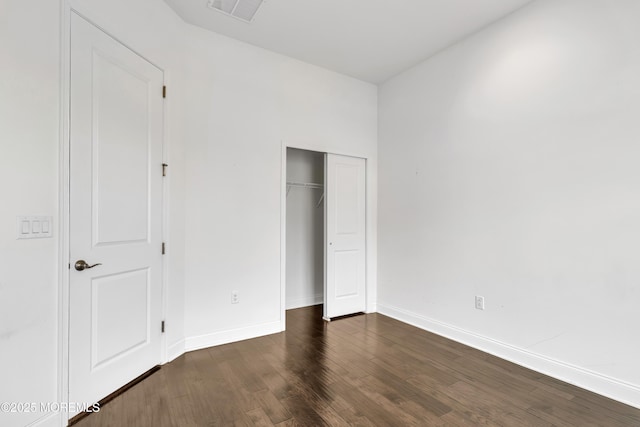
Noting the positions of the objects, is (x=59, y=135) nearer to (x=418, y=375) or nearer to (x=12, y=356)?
(x=12, y=356)

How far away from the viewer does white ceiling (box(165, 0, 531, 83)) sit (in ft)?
8.95

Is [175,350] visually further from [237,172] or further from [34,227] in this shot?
[237,172]

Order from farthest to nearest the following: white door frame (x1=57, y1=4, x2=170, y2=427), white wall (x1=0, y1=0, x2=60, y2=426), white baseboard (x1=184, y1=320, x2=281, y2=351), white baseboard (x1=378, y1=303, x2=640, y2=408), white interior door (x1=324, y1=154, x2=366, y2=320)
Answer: white interior door (x1=324, y1=154, x2=366, y2=320), white baseboard (x1=184, y1=320, x2=281, y2=351), white baseboard (x1=378, y1=303, x2=640, y2=408), white door frame (x1=57, y1=4, x2=170, y2=427), white wall (x1=0, y1=0, x2=60, y2=426)

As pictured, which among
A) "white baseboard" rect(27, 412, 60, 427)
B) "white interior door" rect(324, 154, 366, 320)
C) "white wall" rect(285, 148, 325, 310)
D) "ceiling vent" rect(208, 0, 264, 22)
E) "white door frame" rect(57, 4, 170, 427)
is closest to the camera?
"white baseboard" rect(27, 412, 60, 427)

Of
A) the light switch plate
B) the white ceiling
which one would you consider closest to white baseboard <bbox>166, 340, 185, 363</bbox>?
the light switch plate

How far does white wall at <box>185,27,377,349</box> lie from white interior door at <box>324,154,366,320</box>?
57 cm

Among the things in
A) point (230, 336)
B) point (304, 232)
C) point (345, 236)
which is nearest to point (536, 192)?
point (345, 236)

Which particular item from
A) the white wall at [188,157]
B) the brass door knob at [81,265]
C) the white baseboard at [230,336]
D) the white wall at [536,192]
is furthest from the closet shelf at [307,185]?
the brass door knob at [81,265]

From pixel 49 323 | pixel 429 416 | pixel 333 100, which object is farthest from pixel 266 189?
pixel 429 416

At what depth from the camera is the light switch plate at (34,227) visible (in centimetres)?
163

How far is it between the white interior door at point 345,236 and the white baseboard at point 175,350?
1.72m

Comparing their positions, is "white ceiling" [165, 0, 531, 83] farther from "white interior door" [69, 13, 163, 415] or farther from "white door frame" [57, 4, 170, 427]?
"white door frame" [57, 4, 170, 427]

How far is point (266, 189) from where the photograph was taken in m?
3.42

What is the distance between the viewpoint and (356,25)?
3.02 m
